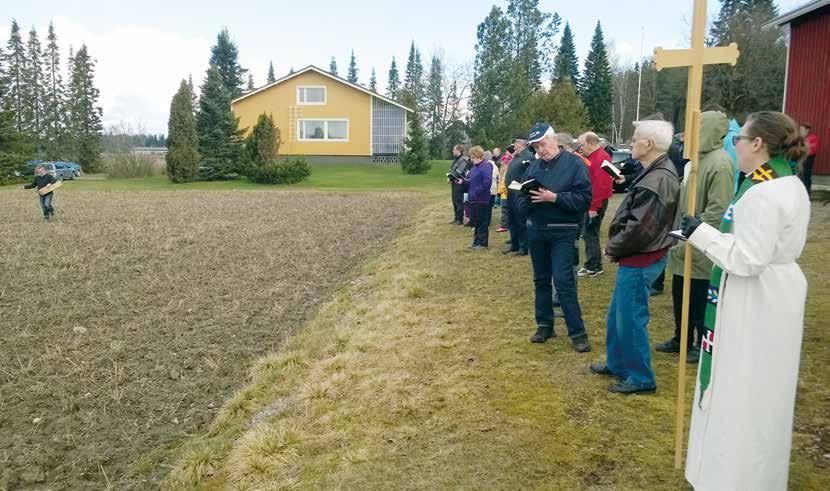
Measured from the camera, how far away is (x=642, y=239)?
15.0ft

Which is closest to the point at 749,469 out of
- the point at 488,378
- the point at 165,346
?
the point at 488,378

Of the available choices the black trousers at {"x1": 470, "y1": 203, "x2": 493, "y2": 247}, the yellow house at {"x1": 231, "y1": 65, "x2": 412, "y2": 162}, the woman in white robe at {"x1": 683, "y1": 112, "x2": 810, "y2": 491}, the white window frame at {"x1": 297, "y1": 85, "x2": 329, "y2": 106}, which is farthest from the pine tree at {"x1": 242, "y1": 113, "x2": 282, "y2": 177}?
the woman in white robe at {"x1": 683, "y1": 112, "x2": 810, "y2": 491}

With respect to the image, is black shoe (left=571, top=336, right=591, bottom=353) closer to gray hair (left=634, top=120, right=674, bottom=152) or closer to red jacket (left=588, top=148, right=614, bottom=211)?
gray hair (left=634, top=120, right=674, bottom=152)

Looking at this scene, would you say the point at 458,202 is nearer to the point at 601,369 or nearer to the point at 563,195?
the point at 563,195

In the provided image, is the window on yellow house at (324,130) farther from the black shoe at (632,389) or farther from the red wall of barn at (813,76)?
the black shoe at (632,389)

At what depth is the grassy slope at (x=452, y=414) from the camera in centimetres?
394

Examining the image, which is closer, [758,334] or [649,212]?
[758,334]

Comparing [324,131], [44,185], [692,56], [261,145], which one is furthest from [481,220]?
[324,131]

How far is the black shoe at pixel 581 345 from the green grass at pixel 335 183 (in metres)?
27.6

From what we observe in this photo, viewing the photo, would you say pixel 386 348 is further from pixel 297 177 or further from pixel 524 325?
pixel 297 177

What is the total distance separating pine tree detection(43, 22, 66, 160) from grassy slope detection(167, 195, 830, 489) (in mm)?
63489

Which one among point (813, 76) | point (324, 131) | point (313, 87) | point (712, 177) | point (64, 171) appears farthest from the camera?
point (324, 131)

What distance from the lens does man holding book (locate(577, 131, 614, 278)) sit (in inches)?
349

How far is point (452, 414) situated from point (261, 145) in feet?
114
